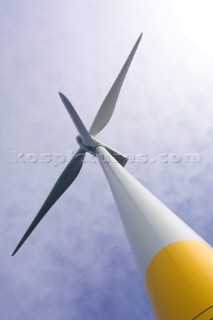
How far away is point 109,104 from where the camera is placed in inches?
867

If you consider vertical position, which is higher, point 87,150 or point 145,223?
point 87,150

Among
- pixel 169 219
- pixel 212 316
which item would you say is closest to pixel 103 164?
pixel 169 219

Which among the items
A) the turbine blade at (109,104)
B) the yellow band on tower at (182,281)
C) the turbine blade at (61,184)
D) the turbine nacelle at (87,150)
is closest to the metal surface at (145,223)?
the yellow band on tower at (182,281)

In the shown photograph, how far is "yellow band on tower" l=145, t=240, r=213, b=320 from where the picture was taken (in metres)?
4.73

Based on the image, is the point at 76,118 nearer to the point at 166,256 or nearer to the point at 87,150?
the point at 87,150

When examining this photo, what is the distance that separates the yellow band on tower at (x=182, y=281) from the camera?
4734 mm

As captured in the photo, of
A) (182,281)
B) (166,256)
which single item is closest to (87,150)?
(166,256)

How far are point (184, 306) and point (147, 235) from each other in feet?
7.69

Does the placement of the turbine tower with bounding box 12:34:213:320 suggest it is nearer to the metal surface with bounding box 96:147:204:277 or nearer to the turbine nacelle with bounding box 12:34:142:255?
the metal surface with bounding box 96:147:204:277

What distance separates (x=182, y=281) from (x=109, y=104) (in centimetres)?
1811

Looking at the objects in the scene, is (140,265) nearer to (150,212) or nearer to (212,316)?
(150,212)

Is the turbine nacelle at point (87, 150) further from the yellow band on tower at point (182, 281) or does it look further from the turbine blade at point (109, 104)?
the yellow band on tower at point (182, 281)

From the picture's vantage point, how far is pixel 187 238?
648cm

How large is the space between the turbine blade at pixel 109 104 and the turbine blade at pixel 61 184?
2642 mm
